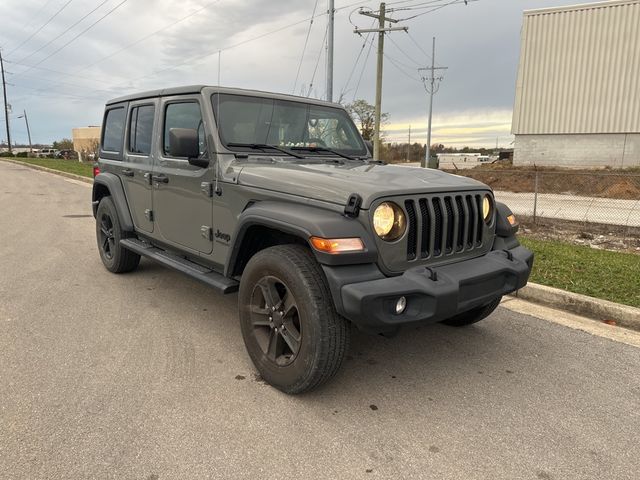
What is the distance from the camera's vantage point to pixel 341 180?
2.97 metres

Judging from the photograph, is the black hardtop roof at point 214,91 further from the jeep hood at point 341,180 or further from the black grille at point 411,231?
the black grille at point 411,231

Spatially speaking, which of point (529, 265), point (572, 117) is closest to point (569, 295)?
point (529, 265)

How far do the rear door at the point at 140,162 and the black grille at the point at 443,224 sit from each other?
2.78 metres

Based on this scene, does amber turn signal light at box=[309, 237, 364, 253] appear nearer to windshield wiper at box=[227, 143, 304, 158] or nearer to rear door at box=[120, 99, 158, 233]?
windshield wiper at box=[227, 143, 304, 158]

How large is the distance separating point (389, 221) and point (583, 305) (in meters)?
2.81

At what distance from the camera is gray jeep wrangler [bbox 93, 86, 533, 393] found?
271 cm

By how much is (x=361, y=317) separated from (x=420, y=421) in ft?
2.54

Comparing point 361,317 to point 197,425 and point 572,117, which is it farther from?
point 572,117

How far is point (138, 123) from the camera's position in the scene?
4.95 m

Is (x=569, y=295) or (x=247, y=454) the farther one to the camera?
(x=569, y=295)

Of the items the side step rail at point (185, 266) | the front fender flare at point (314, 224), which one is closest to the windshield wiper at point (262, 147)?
the front fender flare at point (314, 224)

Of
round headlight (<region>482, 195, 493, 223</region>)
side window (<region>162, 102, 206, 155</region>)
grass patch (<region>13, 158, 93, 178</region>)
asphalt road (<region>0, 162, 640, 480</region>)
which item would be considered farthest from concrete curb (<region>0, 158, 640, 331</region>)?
grass patch (<region>13, 158, 93, 178</region>)

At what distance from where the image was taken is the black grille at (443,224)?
290 centimetres

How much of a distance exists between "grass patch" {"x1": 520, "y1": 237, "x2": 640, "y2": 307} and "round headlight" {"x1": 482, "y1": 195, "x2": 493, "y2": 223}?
196 centimetres
